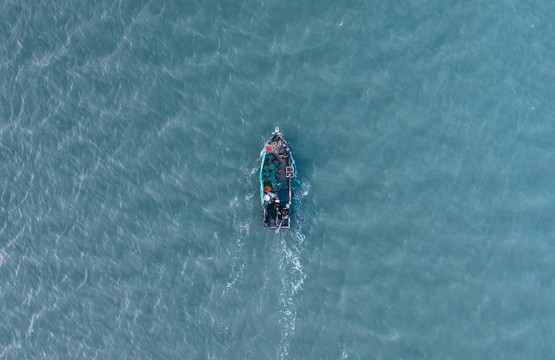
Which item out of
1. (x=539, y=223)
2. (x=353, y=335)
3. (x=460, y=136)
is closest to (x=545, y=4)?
(x=460, y=136)

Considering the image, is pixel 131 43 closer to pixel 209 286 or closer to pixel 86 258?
pixel 86 258

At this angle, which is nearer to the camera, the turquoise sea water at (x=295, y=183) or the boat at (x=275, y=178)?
the turquoise sea water at (x=295, y=183)

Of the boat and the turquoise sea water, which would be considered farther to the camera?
the boat

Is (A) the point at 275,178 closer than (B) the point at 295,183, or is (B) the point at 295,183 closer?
(A) the point at 275,178

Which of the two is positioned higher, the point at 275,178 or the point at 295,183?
the point at 275,178
